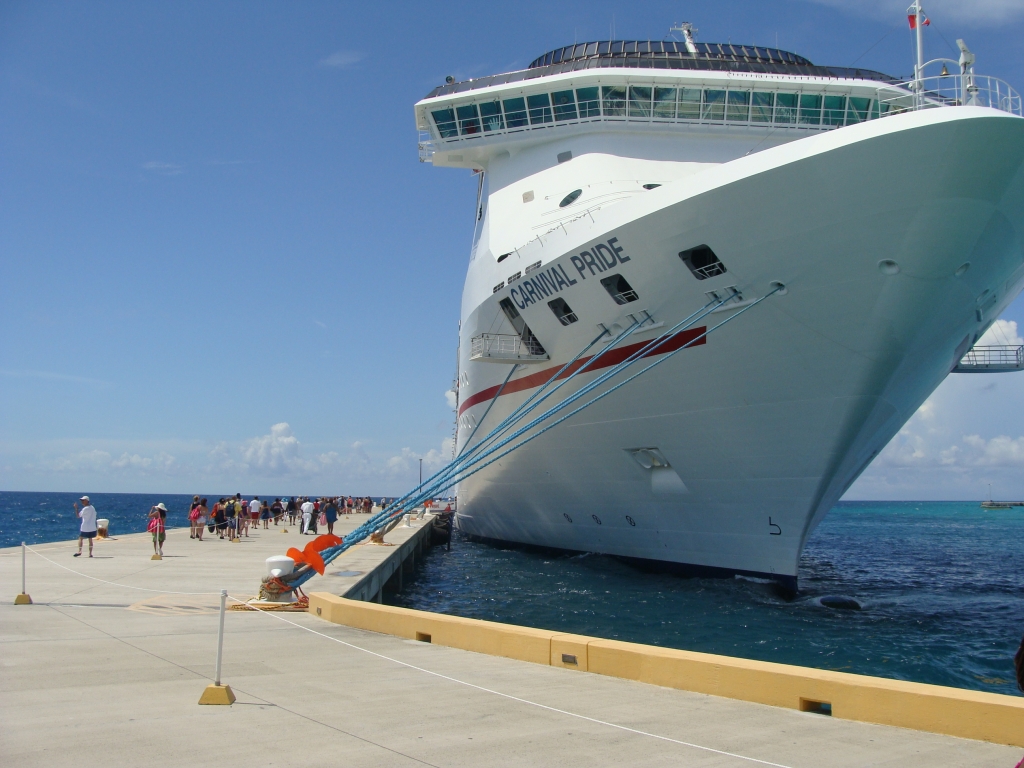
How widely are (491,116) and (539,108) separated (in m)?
1.40

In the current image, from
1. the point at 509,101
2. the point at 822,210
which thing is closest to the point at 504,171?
the point at 509,101

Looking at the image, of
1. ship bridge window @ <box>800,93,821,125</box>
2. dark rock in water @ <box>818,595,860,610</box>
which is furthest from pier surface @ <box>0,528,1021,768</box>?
ship bridge window @ <box>800,93,821,125</box>

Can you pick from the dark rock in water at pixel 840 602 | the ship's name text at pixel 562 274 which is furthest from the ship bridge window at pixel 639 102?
the dark rock in water at pixel 840 602

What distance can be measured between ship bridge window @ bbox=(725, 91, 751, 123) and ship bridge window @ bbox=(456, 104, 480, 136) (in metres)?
6.06

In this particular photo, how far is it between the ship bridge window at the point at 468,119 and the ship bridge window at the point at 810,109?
302 inches

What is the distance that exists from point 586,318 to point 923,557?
22875 mm

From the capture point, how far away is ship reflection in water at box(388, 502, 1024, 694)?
34.1 feet

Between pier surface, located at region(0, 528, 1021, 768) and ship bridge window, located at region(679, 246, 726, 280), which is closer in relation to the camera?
pier surface, located at region(0, 528, 1021, 768)

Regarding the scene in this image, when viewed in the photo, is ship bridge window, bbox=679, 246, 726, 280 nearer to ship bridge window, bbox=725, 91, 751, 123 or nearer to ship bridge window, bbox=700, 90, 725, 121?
ship bridge window, bbox=700, 90, 725, 121

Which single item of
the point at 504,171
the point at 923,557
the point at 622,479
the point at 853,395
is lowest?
the point at 923,557

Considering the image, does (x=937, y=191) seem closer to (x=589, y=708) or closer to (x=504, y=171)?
(x=589, y=708)

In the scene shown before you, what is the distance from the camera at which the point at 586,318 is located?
45.0ft

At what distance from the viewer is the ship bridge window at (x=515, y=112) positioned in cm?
1877

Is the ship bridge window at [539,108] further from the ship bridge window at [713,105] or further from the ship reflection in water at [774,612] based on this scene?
the ship reflection in water at [774,612]
